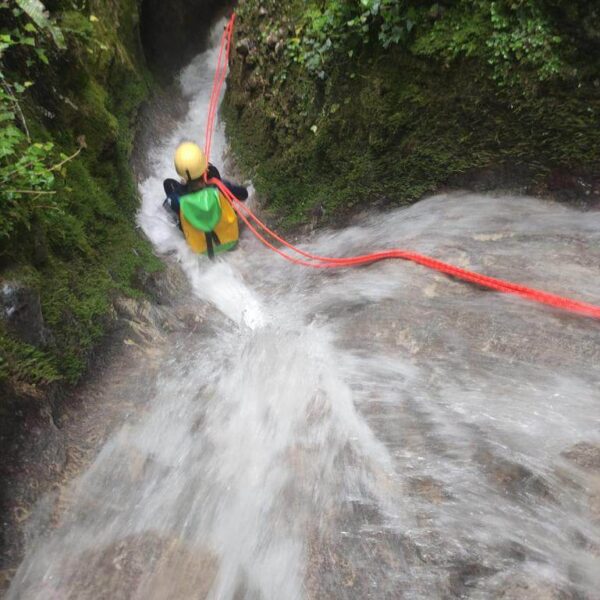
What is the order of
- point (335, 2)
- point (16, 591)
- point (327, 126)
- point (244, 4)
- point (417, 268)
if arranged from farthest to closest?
1. point (244, 4)
2. point (327, 126)
3. point (335, 2)
4. point (417, 268)
5. point (16, 591)

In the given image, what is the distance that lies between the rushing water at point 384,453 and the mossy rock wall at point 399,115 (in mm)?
496

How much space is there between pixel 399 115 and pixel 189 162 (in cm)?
261

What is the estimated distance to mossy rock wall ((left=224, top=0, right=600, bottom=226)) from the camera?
12.7 feet

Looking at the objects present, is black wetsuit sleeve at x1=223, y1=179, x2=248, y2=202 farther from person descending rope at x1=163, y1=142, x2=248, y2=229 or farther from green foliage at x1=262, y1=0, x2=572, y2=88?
green foliage at x1=262, y1=0, x2=572, y2=88

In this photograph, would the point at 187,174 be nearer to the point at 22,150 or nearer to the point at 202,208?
the point at 202,208

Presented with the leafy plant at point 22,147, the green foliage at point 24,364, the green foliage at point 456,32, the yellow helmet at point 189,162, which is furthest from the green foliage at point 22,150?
the green foliage at point 456,32

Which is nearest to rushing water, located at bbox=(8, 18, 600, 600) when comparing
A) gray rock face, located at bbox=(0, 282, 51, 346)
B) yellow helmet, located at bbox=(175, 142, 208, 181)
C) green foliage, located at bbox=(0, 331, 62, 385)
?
green foliage, located at bbox=(0, 331, 62, 385)

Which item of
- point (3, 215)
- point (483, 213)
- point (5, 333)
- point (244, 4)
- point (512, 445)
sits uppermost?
point (244, 4)

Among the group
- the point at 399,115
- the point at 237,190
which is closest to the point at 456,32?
Result: the point at 399,115

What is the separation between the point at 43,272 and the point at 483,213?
3.98m

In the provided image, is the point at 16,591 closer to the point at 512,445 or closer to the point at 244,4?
the point at 512,445

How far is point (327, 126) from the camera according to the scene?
545 cm

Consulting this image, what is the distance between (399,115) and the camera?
4750mm

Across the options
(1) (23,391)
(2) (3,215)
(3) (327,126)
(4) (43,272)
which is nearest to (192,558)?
(1) (23,391)
